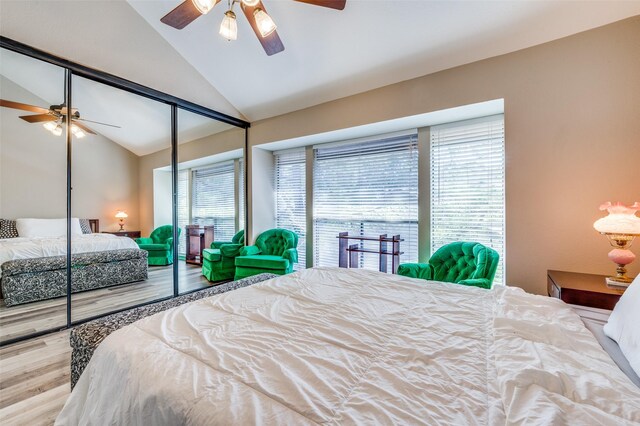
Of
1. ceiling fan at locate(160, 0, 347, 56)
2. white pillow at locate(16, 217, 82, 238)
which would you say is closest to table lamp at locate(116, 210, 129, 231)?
white pillow at locate(16, 217, 82, 238)

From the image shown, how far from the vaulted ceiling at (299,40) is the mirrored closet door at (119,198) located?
0.42m

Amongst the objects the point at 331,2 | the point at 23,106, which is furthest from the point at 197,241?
the point at 331,2

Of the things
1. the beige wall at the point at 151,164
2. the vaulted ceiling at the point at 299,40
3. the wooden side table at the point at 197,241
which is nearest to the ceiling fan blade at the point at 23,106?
the vaulted ceiling at the point at 299,40

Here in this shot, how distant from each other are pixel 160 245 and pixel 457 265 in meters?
Answer: 3.75

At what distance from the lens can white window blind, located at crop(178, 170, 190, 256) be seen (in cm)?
376

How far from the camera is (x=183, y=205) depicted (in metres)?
3.83

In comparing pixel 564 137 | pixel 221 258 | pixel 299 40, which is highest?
pixel 299 40

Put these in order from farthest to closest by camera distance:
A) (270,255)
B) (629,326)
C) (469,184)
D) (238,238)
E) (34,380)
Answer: (238,238) < (270,255) < (469,184) < (34,380) < (629,326)

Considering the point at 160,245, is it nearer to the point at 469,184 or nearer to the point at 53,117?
the point at 53,117

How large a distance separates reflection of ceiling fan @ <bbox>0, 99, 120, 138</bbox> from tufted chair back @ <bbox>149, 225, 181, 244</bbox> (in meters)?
1.36

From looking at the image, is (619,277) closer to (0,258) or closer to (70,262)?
(70,262)

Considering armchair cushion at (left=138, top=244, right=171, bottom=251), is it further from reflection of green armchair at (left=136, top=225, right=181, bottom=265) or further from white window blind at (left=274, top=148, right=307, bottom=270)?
white window blind at (left=274, top=148, right=307, bottom=270)

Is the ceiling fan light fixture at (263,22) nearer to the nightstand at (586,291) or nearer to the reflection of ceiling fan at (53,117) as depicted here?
the reflection of ceiling fan at (53,117)

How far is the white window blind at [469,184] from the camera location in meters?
2.91
